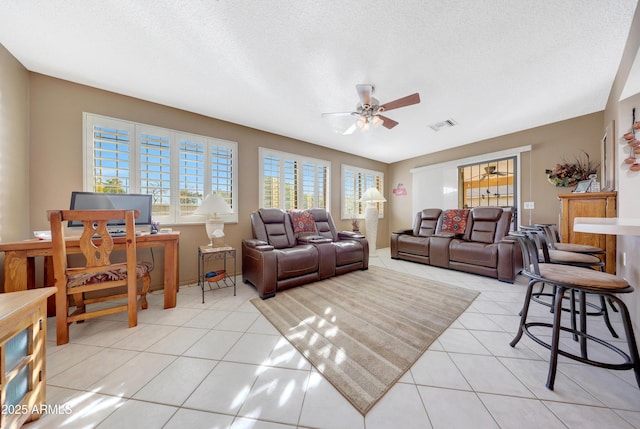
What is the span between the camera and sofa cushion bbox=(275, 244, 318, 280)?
263cm

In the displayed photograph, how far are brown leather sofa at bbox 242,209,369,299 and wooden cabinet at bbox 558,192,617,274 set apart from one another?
272cm

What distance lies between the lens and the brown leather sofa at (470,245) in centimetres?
305

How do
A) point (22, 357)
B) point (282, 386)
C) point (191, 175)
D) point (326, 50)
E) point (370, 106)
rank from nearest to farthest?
point (22, 357) < point (282, 386) < point (326, 50) < point (370, 106) < point (191, 175)

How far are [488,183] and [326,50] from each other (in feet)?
14.7

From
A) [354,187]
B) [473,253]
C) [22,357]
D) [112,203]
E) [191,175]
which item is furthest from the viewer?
[354,187]

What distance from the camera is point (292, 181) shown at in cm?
418

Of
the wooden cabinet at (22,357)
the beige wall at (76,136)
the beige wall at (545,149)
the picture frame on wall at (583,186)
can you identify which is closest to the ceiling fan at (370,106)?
the beige wall at (76,136)

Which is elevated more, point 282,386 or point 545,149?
point 545,149

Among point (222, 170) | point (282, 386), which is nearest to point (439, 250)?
point (282, 386)

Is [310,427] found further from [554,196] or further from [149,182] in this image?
[554,196]

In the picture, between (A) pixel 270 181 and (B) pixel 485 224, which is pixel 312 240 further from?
(B) pixel 485 224

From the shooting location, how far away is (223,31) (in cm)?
171

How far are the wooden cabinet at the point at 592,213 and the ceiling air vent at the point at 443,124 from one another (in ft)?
5.88

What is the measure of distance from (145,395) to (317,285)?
1.98 meters
